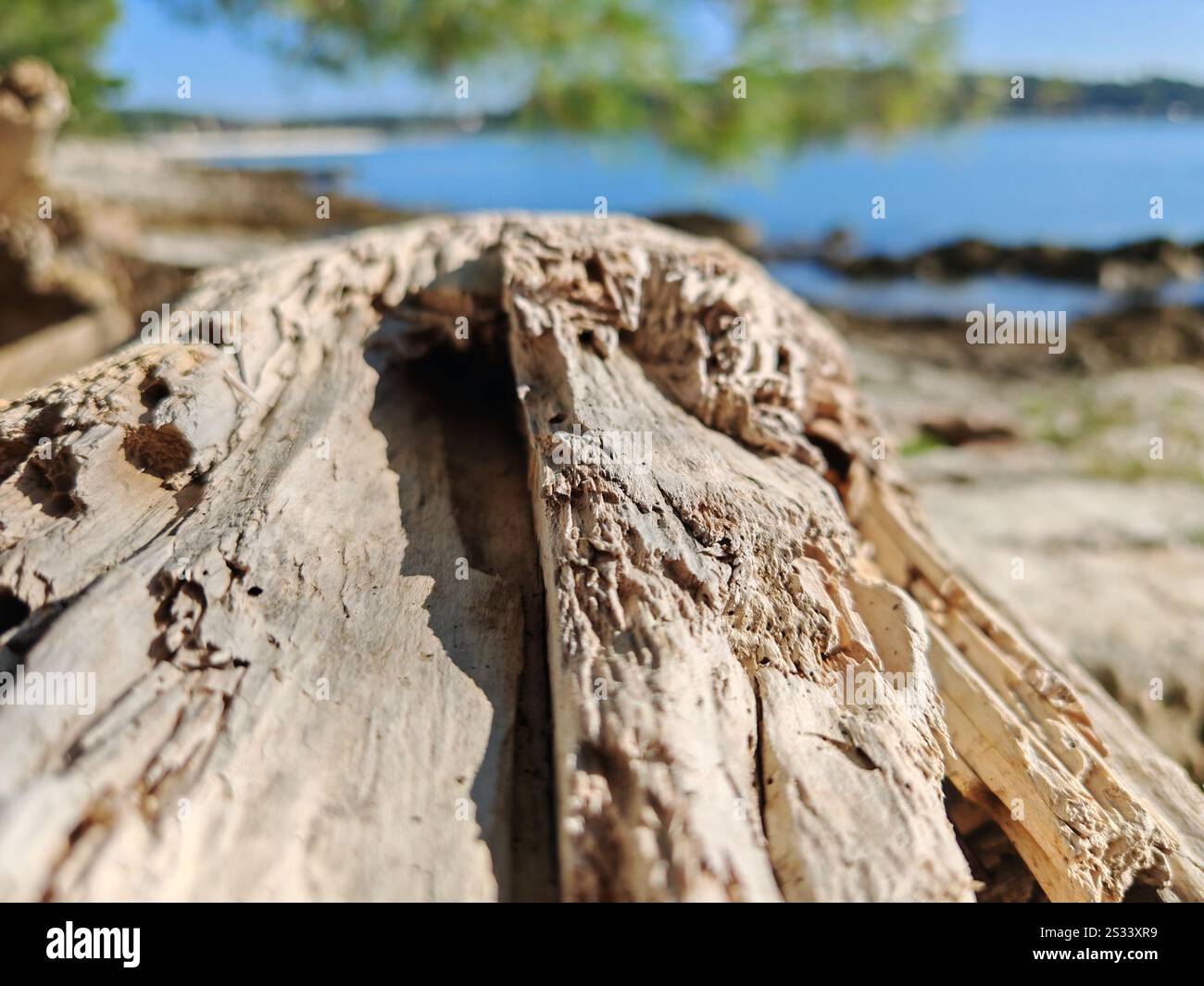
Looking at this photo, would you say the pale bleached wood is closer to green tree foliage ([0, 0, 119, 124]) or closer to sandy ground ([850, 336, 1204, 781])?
sandy ground ([850, 336, 1204, 781])

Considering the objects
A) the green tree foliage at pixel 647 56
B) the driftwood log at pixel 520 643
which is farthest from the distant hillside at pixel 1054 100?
the driftwood log at pixel 520 643

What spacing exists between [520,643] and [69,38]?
35.7 ft

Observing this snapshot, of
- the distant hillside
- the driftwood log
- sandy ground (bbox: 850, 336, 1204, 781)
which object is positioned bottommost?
sandy ground (bbox: 850, 336, 1204, 781)

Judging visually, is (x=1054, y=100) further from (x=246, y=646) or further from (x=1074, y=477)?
(x=246, y=646)

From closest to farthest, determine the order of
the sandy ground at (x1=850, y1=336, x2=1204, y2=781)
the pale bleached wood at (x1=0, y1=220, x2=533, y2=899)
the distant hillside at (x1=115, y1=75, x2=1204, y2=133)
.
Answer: the pale bleached wood at (x1=0, y1=220, x2=533, y2=899) → the sandy ground at (x1=850, y1=336, x2=1204, y2=781) → the distant hillside at (x1=115, y1=75, x2=1204, y2=133)

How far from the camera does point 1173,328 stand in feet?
28.6

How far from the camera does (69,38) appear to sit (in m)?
9.23

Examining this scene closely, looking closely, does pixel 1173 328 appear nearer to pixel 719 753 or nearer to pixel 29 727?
pixel 719 753

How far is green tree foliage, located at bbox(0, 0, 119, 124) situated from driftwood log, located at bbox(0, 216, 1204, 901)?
8.17 meters

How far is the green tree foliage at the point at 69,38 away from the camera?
27.7ft

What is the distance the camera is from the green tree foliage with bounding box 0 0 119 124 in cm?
843

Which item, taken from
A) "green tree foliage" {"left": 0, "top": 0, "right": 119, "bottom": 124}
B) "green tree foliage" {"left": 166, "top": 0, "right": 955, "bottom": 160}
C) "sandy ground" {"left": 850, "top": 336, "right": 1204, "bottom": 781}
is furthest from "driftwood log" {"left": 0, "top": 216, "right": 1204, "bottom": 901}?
"green tree foliage" {"left": 0, "top": 0, "right": 119, "bottom": 124}

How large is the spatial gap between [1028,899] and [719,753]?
913 millimetres
